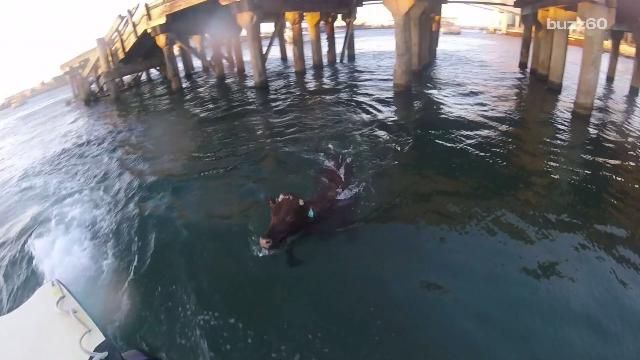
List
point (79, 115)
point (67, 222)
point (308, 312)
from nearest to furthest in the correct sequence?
point (308, 312) → point (67, 222) → point (79, 115)

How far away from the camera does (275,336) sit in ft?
17.4

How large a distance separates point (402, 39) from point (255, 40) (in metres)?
7.14

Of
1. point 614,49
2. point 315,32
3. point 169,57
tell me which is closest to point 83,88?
point 169,57

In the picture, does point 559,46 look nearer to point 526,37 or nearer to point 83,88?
point 526,37

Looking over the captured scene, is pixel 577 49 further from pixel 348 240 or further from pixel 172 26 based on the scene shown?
pixel 348 240

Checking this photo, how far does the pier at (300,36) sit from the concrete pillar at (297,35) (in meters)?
0.07

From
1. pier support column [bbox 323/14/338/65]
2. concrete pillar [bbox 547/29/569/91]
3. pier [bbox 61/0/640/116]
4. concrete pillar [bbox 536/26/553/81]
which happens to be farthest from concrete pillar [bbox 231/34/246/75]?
concrete pillar [bbox 547/29/569/91]

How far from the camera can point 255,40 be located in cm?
1738

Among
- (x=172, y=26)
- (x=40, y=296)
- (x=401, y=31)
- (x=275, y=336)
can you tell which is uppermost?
(x=172, y=26)

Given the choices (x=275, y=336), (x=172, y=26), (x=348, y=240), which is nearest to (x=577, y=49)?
(x=172, y=26)

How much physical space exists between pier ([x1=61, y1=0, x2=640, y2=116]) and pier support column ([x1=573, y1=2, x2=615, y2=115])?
26 mm

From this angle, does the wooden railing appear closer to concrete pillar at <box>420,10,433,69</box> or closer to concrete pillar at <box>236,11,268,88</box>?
concrete pillar at <box>236,11,268,88</box>

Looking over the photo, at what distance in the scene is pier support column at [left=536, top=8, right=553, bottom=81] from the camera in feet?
56.8

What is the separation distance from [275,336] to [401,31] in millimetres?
12859
